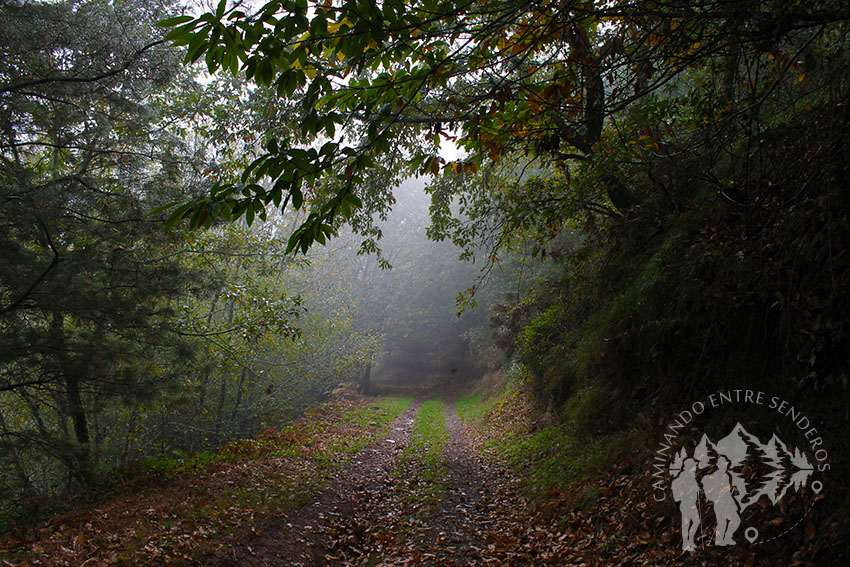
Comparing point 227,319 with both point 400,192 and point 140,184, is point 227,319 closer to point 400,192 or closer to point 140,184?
point 140,184

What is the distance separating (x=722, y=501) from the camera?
3.59 m

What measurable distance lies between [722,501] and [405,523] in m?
4.01

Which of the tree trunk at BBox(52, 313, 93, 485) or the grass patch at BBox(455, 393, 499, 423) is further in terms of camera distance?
the grass patch at BBox(455, 393, 499, 423)

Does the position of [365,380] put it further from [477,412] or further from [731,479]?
[731,479]

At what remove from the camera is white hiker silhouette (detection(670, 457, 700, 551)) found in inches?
144

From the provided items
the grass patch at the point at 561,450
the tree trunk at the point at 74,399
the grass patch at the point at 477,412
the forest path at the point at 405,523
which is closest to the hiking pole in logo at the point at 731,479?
the grass patch at the point at 561,450

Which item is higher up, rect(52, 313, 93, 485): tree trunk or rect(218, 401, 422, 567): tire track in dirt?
rect(52, 313, 93, 485): tree trunk

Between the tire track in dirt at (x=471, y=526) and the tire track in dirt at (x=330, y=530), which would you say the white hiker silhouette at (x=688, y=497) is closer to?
the tire track in dirt at (x=471, y=526)

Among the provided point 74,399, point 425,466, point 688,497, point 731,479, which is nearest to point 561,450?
point 425,466

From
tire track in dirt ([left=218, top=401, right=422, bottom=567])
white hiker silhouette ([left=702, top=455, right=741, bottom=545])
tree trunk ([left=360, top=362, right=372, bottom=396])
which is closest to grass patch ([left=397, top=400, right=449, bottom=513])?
tire track in dirt ([left=218, top=401, right=422, bottom=567])

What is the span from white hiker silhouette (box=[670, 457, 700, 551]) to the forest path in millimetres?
1631

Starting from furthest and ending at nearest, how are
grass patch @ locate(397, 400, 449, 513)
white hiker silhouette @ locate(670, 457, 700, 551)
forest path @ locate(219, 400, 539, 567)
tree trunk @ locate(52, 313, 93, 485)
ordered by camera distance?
grass patch @ locate(397, 400, 449, 513), tree trunk @ locate(52, 313, 93, 485), forest path @ locate(219, 400, 539, 567), white hiker silhouette @ locate(670, 457, 700, 551)

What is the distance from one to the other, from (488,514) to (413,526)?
112cm

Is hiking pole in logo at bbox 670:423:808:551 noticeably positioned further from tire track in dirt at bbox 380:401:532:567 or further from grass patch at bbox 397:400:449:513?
grass patch at bbox 397:400:449:513
